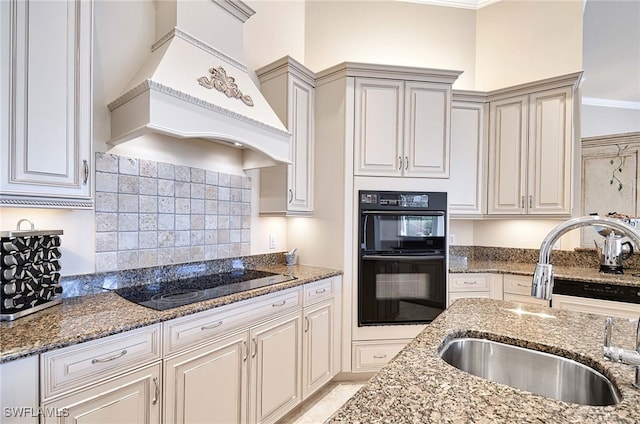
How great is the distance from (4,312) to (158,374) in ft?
1.99

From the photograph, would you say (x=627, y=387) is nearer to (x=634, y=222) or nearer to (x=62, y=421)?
(x=62, y=421)

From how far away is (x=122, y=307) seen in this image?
4.68 feet

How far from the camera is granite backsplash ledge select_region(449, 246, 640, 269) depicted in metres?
2.79

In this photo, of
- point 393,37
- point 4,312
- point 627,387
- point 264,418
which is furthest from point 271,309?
point 393,37

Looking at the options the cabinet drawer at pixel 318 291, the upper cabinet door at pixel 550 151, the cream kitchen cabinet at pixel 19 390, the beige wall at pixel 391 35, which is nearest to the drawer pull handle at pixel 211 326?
the cream kitchen cabinet at pixel 19 390

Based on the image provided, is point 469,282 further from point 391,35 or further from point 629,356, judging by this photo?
point 391,35

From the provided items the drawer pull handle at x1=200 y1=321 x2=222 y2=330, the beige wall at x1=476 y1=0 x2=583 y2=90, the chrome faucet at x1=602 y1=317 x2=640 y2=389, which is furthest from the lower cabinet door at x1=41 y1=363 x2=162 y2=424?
the beige wall at x1=476 y1=0 x2=583 y2=90

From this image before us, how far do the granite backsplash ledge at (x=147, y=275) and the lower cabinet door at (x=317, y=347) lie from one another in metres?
0.64

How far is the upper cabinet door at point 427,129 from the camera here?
2.65 m

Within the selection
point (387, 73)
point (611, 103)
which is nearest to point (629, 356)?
point (387, 73)

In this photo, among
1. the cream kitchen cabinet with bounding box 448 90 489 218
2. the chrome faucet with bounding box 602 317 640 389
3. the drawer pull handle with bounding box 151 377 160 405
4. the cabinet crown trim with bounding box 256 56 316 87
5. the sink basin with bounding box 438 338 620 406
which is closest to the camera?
the chrome faucet with bounding box 602 317 640 389

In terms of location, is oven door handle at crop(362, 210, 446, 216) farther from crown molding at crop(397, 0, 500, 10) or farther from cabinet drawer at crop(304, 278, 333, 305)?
crown molding at crop(397, 0, 500, 10)

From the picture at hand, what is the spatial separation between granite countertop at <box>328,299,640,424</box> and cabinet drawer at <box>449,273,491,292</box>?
1.60 metres

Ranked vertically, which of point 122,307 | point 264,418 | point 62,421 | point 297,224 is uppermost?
point 297,224
